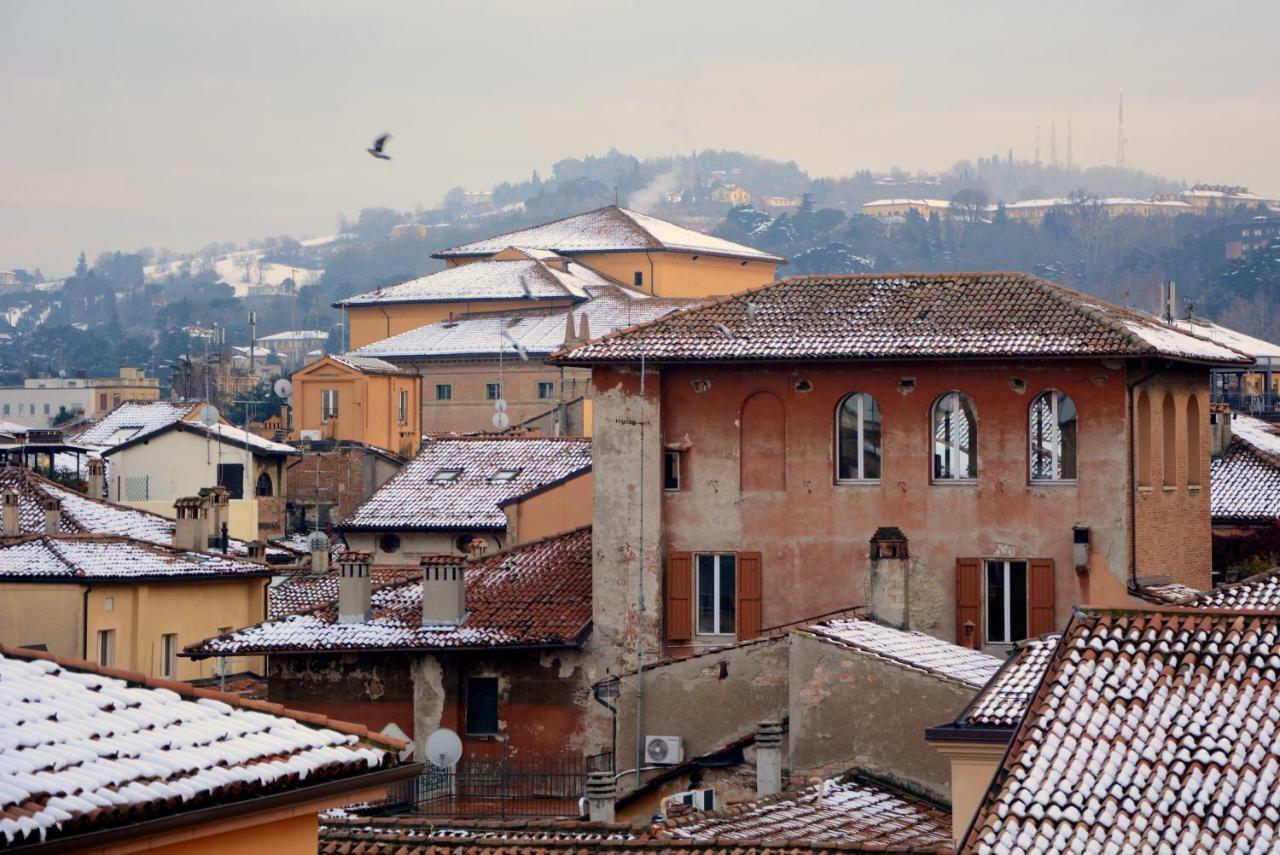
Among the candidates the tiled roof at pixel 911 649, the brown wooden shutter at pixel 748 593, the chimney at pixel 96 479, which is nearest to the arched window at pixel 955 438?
the brown wooden shutter at pixel 748 593

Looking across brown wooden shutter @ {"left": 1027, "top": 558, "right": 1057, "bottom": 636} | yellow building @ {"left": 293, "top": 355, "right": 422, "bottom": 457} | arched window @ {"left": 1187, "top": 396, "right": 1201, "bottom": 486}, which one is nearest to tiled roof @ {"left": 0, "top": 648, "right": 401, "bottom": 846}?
brown wooden shutter @ {"left": 1027, "top": 558, "right": 1057, "bottom": 636}

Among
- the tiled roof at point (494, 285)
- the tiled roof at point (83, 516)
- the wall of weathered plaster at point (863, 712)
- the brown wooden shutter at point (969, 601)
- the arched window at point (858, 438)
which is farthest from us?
the tiled roof at point (494, 285)

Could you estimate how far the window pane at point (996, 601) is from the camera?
101ft

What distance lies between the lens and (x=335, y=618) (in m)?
30.6

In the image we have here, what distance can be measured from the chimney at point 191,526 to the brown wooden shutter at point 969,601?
1610 cm

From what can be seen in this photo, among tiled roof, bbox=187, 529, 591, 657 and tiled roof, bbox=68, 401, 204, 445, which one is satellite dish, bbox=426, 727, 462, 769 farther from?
tiled roof, bbox=68, 401, 204, 445

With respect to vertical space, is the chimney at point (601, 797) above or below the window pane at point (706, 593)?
below

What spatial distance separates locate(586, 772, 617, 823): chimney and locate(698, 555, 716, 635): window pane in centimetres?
984

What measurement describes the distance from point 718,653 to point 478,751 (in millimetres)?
3966

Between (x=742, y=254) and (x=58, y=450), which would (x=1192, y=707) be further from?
(x=742, y=254)

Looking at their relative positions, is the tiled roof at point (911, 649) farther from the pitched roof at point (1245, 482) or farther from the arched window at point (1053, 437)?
the pitched roof at point (1245, 482)

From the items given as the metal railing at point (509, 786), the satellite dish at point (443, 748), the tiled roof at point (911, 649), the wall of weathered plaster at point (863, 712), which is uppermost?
the tiled roof at point (911, 649)

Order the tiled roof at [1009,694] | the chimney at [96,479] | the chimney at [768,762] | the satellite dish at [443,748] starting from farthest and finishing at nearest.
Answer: the chimney at [96,479] → the satellite dish at [443,748] → the chimney at [768,762] → the tiled roof at [1009,694]

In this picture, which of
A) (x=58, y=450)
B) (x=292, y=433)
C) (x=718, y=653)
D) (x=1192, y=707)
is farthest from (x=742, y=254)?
(x=1192, y=707)
